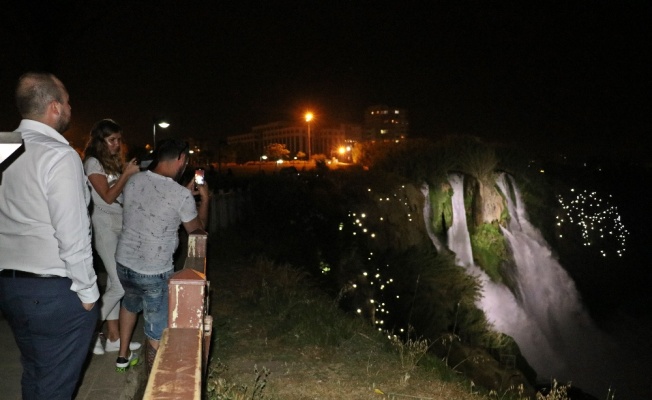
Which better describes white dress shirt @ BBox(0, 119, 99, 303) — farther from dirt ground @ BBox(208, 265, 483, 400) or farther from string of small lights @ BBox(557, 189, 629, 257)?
string of small lights @ BBox(557, 189, 629, 257)

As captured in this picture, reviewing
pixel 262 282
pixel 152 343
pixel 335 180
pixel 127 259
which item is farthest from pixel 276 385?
pixel 335 180

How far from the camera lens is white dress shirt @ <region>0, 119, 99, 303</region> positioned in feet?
9.07

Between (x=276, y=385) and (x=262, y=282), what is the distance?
9.79ft

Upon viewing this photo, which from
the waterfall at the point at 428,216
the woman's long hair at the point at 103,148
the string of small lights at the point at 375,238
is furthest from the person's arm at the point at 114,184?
the waterfall at the point at 428,216

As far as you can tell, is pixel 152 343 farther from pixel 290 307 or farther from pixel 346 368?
pixel 290 307

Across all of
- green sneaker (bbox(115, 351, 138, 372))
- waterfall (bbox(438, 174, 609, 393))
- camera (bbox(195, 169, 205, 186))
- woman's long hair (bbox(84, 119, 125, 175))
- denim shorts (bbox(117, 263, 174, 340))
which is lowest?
waterfall (bbox(438, 174, 609, 393))

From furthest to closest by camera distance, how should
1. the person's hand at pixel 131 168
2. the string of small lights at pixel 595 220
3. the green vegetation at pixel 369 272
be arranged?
the string of small lights at pixel 595 220 < the green vegetation at pixel 369 272 < the person's hand at pixel 131 168

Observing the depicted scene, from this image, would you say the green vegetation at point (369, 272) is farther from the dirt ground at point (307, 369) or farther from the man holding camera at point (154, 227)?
the man holding camera at point (154, 227)

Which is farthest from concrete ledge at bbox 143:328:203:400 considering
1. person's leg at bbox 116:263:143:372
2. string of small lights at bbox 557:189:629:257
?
string of small lights at bbox 557:189:629:257

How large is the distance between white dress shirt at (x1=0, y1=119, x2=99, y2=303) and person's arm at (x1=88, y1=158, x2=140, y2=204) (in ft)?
4.89

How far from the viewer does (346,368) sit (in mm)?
5684

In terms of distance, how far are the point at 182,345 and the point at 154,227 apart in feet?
5.74

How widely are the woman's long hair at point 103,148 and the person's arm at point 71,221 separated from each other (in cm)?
186

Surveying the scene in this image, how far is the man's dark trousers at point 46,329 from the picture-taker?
9.23ft
